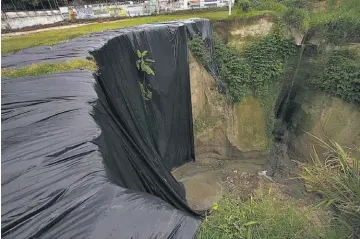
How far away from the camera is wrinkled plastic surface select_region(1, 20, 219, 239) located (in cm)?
182

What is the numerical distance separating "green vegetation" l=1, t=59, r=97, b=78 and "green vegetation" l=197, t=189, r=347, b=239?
3383 millimetres

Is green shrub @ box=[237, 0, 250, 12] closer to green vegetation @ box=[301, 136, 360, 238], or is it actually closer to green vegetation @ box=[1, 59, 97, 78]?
green vegetation @ box=[1, 59, 97, 78]

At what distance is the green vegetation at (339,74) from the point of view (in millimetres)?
8367

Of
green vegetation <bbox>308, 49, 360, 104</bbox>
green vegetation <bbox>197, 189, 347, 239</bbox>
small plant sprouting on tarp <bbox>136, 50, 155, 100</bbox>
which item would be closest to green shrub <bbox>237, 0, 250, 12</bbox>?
green vegetation <bbox>308, 49, 360, 104</bbox>

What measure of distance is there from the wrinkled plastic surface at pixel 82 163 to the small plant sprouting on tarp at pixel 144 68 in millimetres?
439

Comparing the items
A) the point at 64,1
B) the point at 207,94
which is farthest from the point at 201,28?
the point at 64,1

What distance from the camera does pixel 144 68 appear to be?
6.07 meters

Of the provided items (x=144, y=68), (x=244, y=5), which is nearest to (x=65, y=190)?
(x=144, y=68)

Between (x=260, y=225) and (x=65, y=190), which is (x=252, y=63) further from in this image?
(x=65, y=190)

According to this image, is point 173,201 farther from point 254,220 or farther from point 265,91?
point 265,91

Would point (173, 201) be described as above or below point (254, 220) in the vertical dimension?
below

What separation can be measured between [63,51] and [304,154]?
8964 mm

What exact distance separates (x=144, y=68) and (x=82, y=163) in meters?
4.13

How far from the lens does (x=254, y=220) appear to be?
239cm
